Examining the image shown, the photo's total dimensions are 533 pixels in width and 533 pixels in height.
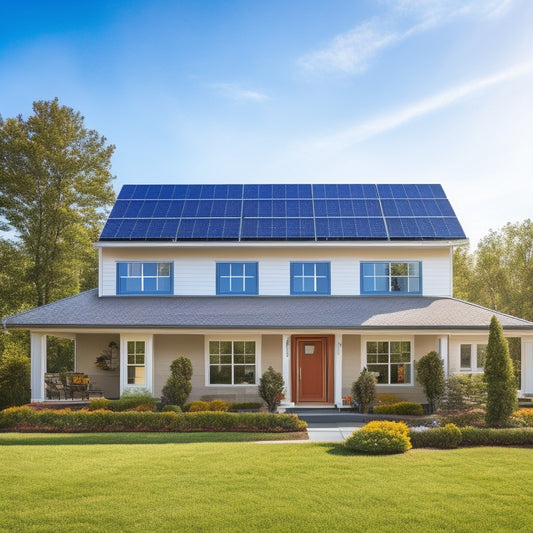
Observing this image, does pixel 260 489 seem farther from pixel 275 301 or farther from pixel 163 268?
pixel 163 268

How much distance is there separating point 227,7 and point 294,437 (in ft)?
48.4

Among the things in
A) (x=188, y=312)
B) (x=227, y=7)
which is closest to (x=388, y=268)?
(x=188, y=312)

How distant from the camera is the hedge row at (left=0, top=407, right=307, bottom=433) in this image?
573 inches

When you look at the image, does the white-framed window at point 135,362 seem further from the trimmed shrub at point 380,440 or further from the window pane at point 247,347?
the trimmed shrub at point 380,440

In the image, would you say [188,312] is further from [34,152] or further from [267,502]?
[34,152]

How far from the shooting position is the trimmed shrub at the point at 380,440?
11.5 m

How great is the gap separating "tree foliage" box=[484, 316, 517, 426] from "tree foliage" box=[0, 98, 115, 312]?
2273cm

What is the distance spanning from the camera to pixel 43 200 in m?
30.1

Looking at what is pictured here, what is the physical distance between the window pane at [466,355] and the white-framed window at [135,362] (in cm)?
1136

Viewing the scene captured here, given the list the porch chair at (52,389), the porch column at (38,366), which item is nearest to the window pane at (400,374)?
the porch chair at (52,389)

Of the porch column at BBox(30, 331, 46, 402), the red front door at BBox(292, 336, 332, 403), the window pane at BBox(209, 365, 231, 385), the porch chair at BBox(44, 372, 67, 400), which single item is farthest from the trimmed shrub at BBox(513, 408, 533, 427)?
the porch column at BBox(30, 331, 46, 402)

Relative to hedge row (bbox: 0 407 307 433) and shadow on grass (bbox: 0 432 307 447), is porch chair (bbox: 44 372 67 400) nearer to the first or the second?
hedge row (bbox: 0 407 307 433)

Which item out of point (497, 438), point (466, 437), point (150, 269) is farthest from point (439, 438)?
point (150, 269)

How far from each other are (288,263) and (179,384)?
6.26 meters
